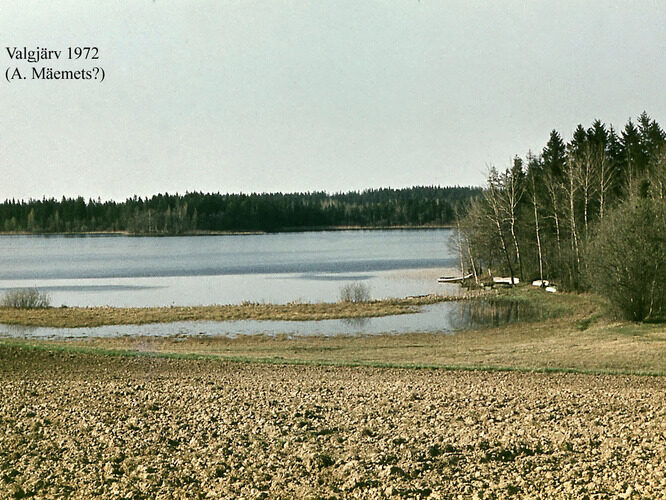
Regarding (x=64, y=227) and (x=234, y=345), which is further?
(x=64, y=227)

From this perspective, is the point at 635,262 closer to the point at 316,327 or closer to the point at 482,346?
Result: the point at 482,346

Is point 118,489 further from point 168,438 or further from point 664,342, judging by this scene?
point 664,342

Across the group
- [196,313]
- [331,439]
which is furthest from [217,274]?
[331,439]

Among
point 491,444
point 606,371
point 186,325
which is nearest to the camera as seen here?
point 491,444

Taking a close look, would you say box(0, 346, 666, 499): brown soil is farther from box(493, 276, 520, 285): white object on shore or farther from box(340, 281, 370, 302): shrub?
box(493, 276, 520, 285): white object on shore

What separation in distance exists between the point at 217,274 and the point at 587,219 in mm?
32754

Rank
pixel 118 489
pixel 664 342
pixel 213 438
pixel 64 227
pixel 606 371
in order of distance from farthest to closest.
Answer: pixel 64 227 < pixel 664 342 < pixel 606 371 < pixel 213 438 < pixel 118 489

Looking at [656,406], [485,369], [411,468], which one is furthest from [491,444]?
[485,369]

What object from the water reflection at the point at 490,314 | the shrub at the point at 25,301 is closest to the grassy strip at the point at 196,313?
the shrub at the point at 25,301

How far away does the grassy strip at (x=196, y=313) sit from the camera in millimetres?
37125

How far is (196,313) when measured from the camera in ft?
129

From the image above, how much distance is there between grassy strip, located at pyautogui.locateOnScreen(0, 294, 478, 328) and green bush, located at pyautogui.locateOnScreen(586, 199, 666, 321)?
12259 mm

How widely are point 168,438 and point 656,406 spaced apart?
799cm

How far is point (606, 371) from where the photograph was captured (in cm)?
1805
